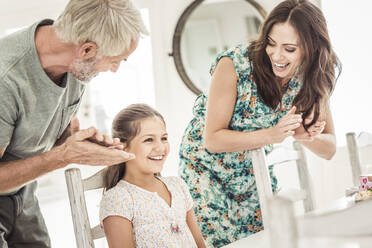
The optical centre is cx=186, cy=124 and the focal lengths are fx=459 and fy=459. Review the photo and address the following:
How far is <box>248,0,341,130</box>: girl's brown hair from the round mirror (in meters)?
1.55

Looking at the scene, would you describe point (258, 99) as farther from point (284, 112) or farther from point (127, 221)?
point (127, 221)

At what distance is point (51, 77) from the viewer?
1.30m

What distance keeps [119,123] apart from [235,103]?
15.1 inches

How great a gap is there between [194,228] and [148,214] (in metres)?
0.18

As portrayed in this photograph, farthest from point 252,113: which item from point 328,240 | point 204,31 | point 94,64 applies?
point 204,31

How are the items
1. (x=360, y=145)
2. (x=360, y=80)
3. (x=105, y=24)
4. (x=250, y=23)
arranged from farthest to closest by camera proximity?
(x=250, y=23) < (x=360, y=80) < (x=360, y=145) < (x=105, y=24)

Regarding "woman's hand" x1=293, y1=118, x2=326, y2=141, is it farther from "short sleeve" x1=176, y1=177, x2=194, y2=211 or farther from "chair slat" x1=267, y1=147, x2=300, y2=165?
"short sleeve" x1=176, y1=177, x2=194, y2=211

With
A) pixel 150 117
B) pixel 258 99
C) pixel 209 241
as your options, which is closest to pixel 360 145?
pixel 258 99

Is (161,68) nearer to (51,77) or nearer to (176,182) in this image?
(176,182)

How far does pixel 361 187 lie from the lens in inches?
58.2

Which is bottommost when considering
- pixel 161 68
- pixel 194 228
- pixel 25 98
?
pixel 194 228

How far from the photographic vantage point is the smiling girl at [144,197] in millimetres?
1312

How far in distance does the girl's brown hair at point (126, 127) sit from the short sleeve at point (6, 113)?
0.34m

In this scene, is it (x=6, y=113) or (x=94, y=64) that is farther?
(x=94, y=64)
